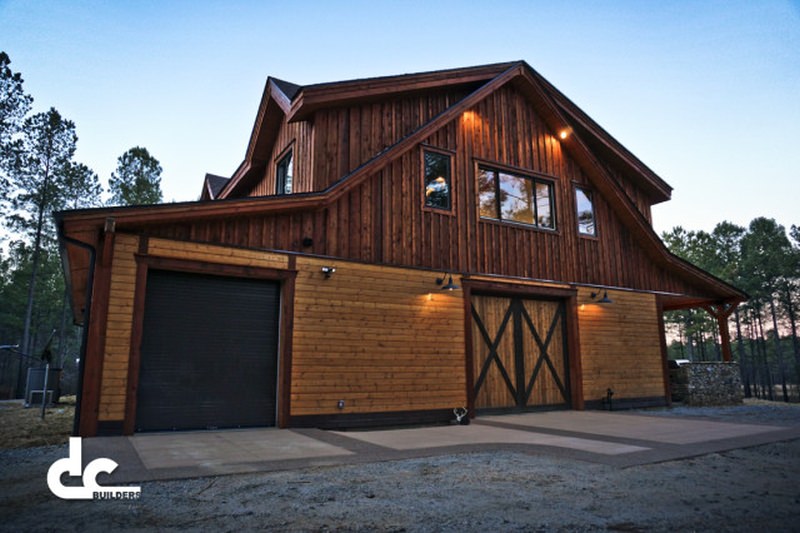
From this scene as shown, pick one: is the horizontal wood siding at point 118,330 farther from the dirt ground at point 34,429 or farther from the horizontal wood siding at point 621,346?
the horizontal wood siding at point 621,346

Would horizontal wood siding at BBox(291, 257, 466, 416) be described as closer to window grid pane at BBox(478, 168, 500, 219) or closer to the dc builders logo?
window grid pane at BBox(478, 168, 500, 219)

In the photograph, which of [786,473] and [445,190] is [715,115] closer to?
[445,190]

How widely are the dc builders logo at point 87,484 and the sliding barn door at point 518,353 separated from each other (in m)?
7.14

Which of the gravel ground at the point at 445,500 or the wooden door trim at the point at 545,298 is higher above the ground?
the wooden door trim at the point at 545,298

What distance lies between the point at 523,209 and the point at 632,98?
15.3 metres

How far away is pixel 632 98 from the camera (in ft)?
74.6

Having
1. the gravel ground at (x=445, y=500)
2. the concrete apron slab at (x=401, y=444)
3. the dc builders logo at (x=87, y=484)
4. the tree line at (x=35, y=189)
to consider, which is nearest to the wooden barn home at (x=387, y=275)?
the concrete apron slab at (x=401, y=444)

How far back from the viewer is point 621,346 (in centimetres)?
1252

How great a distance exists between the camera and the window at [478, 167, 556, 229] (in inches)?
438

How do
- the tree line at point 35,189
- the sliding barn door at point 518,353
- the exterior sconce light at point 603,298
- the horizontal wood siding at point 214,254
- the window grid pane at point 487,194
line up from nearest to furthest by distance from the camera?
1. the horizontal wood siding at point 214,254
2. the sliding barn door at point 518,353
3. the window grid pane at point 487,194
4. the exterior sconce light at point 603,298
5. the tree line at point 35,189

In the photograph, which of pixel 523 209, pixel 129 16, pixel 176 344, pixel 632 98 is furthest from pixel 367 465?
pixel 632 98

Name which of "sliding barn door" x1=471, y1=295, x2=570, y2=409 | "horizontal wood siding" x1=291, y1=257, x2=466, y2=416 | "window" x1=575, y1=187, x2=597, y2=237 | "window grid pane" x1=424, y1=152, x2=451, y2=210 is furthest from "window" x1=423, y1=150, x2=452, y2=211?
"window" x1=575, y1=187, x2=597, y2=237

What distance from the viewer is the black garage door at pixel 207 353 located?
23.4ft

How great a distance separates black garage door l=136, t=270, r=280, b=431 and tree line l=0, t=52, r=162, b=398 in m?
11.4
